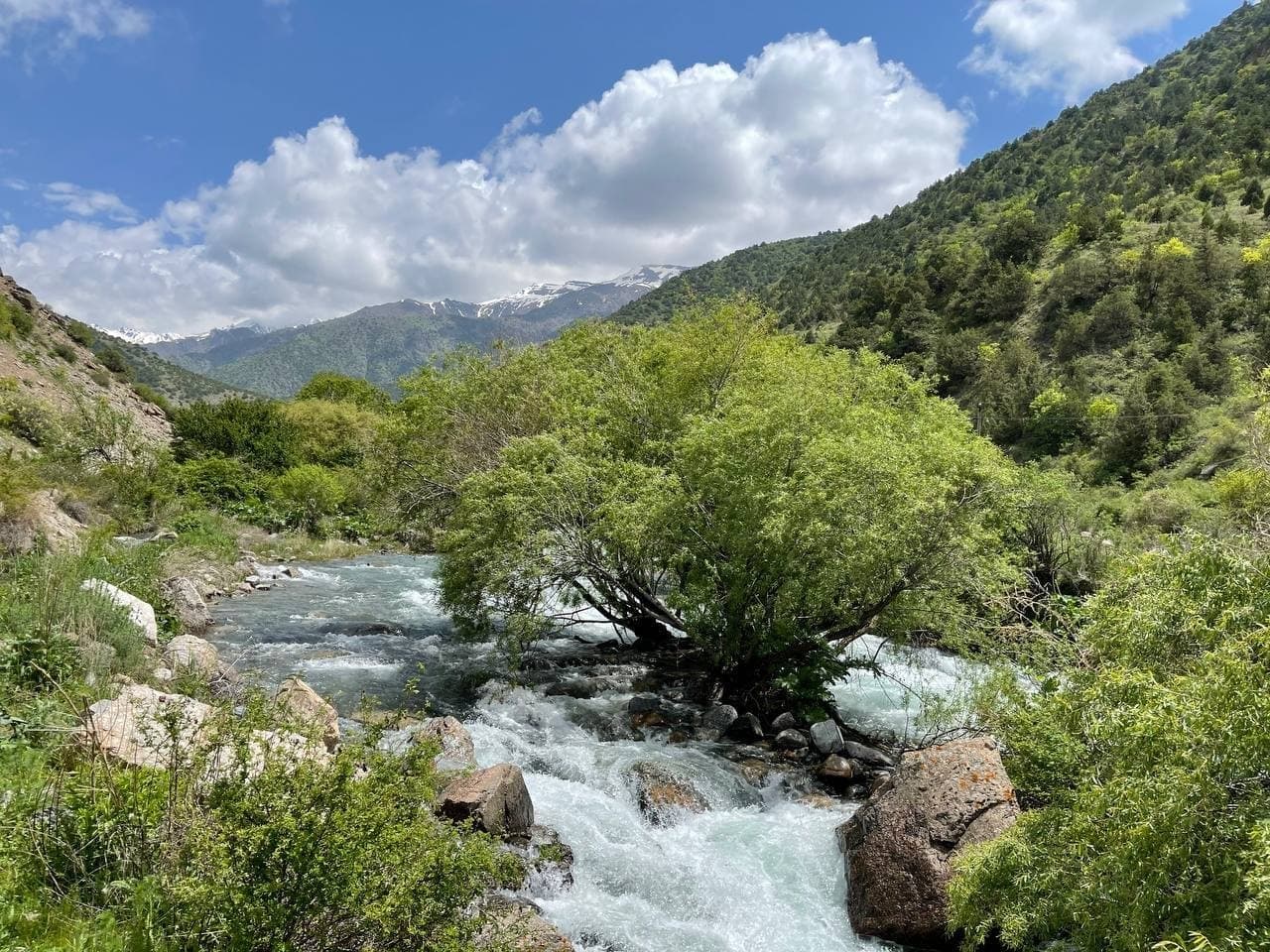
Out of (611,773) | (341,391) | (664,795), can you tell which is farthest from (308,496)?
(341,391)

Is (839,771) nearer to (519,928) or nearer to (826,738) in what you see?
(826,738)

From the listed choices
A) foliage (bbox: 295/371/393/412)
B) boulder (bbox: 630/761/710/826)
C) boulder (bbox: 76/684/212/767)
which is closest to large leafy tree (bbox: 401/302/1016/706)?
boulder (bbox: 630/761/710/826)

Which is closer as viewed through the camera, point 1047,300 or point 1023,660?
point 1023,660

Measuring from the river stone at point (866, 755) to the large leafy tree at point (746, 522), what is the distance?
62.3 inches

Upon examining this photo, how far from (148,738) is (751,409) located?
1048 centimetres

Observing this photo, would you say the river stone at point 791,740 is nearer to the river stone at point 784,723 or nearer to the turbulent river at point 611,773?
the river stone at point 784,723

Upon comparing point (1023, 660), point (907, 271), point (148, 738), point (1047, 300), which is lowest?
point (1023, 660)

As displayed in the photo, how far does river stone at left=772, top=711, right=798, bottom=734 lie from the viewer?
12720 mm

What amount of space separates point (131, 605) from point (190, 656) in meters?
1.74

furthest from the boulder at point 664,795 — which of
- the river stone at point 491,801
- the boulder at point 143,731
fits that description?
the boulder at point 143,731

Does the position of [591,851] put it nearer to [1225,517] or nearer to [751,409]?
[751,409]

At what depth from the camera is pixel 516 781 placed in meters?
8.60

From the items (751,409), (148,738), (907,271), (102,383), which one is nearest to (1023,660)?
(751,409)

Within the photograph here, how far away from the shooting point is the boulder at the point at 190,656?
10.5 meters
